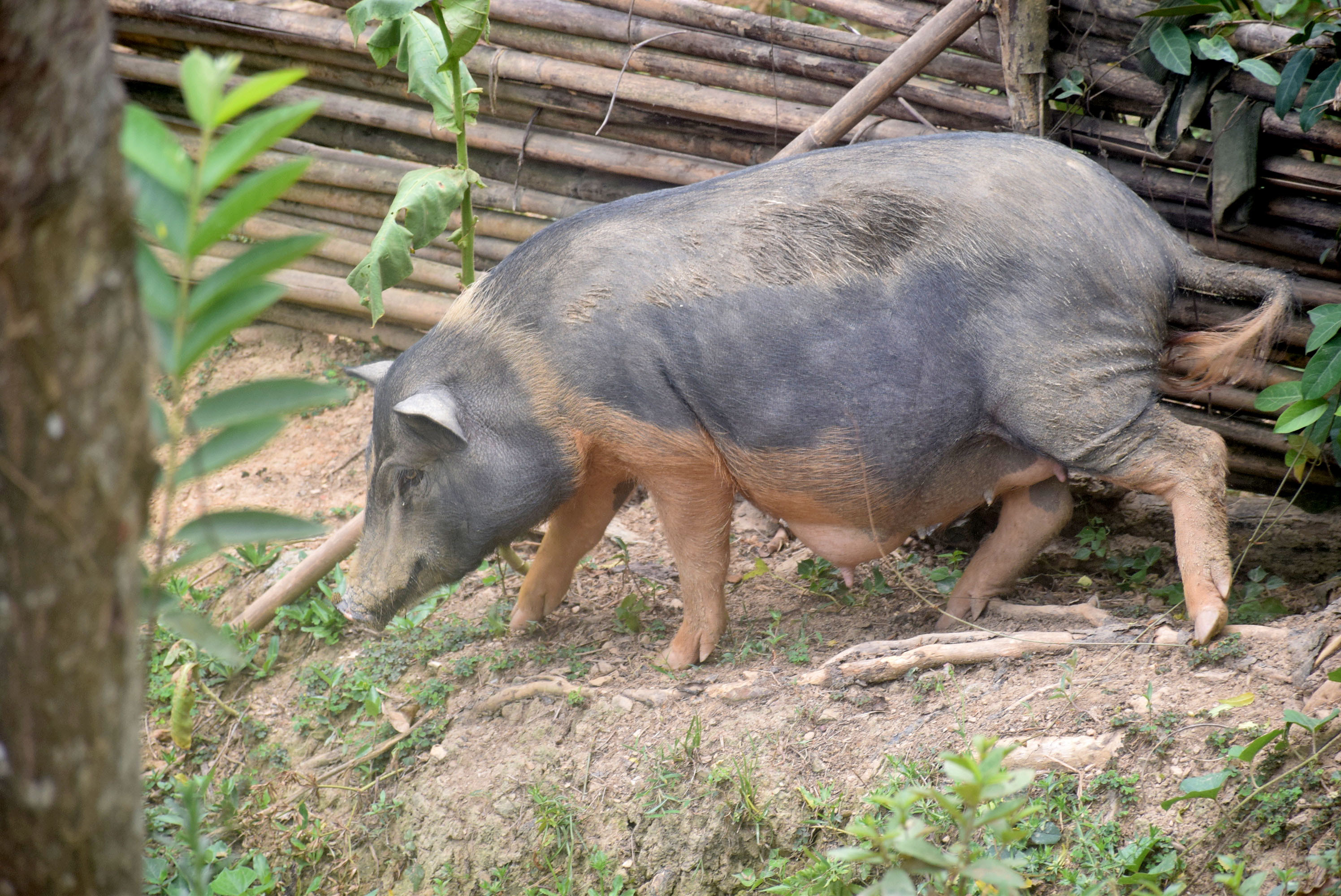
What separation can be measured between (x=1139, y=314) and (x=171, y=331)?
2925 millimetres

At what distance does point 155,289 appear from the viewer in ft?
3.61

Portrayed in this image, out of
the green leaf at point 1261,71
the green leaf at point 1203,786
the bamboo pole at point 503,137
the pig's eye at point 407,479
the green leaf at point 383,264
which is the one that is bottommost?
the pig's eye at point 407,479

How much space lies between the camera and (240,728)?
4078 millimetres

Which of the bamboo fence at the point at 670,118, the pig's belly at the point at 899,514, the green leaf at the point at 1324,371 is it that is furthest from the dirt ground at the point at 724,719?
the bamboo fence at the point at 670,118

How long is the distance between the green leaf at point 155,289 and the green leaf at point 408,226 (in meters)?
2.60

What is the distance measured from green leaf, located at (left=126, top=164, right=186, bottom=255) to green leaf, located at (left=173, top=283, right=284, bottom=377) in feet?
0.23

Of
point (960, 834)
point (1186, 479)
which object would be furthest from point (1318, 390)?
point (960, 834)

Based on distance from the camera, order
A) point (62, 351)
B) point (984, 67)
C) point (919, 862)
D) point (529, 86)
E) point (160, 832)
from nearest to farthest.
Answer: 1. point (62, 351)
2. point (919, 862)
3. point (160, 832)
4. point (984, 67)
5. point (529, 86)

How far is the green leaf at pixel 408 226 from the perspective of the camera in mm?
3721

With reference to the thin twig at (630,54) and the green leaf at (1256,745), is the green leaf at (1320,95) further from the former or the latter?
the thin twig at (630,54)

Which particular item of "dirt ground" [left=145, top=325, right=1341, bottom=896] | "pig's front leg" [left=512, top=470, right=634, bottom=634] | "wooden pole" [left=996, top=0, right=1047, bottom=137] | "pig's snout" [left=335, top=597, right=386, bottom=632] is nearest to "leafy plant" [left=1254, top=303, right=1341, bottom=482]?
"dirt ground" [left=145, top=325, right=1341, bottom=896]

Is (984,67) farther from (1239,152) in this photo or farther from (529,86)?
(529,86)

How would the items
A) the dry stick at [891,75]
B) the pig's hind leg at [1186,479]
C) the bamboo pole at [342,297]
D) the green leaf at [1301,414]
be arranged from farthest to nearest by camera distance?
1. the bamboo pole at [342,297]
2. the dry stick at [891,75]
3. the green leaf at [1301,414]
4. the pig's hind leg at [1186,479]

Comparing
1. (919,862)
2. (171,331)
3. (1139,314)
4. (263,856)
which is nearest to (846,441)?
(1139,314)
